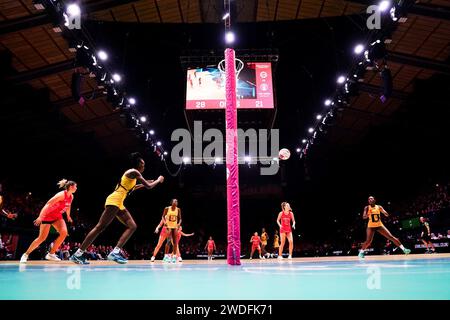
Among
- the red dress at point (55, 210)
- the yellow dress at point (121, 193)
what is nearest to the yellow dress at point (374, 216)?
the yellow dress at point (121, 193)

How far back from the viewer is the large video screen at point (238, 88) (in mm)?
11516

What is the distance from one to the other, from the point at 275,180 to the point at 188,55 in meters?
21.6

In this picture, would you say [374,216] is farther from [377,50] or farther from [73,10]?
[73,10]

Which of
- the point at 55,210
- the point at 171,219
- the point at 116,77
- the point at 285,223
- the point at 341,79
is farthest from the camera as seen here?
the point at 341,79

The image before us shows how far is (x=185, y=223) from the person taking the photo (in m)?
33.7

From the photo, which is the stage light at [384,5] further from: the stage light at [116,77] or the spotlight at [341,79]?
the stage light at [116,77]

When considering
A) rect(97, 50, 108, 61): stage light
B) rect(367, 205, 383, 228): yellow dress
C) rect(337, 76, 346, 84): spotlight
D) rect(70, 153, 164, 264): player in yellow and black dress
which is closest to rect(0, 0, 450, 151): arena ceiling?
rect(97, 50, 108, 61): stage light

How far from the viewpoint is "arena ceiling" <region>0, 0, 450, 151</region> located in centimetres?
1296

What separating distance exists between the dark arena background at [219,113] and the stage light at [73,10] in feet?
0.10

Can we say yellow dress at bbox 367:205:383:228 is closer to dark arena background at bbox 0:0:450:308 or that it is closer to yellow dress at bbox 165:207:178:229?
dark arena background at bbox 0:0:450:308

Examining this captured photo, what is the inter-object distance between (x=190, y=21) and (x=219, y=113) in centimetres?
638

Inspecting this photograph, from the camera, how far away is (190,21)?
657 inches

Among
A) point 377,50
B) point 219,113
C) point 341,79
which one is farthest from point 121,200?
point 341,79
